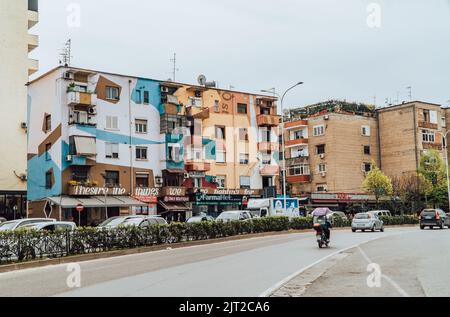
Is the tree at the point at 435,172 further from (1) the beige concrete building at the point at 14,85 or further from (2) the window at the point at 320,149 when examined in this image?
(1) the beige concrete building at the point at 14,85

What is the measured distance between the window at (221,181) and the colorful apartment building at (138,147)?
17 cm

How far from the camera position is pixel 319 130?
73938 millimetres

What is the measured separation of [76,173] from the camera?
49.5 metres

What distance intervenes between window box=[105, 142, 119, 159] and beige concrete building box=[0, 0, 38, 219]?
26.6ft

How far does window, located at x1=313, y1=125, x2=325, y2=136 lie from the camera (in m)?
73.4

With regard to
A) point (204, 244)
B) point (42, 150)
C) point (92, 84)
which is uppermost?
point (92, 84)

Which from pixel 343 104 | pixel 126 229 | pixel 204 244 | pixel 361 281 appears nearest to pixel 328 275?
pixel 361 281

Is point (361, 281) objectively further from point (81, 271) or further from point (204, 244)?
point (204, 244)

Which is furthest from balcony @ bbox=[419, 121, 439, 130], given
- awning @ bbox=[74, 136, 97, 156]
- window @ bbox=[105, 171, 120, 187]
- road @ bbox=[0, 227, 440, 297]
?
road @ bbox=[0, 227, 440, 297]

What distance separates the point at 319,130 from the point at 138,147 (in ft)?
93.2

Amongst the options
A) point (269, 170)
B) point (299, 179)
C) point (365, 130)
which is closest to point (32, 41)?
point (269, 170)

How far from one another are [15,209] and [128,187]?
9.92 m

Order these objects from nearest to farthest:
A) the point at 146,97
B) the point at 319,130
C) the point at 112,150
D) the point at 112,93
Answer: the point at 112,150 → the point at 112,93 → the point at 146,97 → the point at 319,130

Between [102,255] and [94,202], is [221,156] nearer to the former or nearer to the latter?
[94,202]
